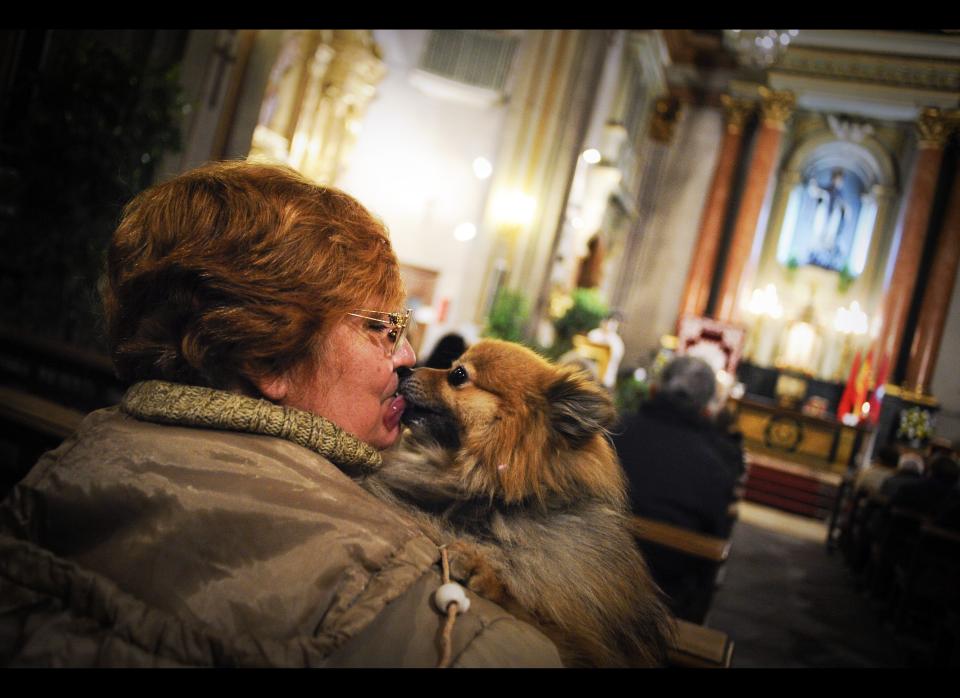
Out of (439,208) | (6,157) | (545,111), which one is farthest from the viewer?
(439,208)

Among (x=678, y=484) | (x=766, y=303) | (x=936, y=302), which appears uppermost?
(x=936, y=302)

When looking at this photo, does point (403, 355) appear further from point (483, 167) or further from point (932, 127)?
point (932, 127)

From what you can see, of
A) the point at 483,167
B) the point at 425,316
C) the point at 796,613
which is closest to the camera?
the point at 796,613

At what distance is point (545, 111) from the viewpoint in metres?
10.9

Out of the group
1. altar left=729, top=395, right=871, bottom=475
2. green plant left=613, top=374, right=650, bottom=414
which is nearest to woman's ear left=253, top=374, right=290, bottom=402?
green plant left=613, top=374, right=650, bottom=414

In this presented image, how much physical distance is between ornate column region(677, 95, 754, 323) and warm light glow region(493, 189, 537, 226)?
8674 millimetres

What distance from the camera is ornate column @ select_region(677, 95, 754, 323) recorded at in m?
18.1

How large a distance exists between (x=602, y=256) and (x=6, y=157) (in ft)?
36.5

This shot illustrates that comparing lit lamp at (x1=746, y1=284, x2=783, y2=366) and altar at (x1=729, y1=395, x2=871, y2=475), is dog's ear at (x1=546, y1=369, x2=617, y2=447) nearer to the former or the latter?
altar at (x1=729, y1=395, x2=871, y2=475)

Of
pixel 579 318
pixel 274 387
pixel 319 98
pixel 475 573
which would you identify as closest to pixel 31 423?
pixel 274 387

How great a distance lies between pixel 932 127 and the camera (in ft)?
52.5

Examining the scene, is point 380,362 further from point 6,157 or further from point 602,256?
point 602,256

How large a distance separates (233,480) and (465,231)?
1094 cm
